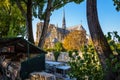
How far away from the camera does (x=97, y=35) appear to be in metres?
6.07

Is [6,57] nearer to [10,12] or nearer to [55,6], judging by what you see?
[55,6]

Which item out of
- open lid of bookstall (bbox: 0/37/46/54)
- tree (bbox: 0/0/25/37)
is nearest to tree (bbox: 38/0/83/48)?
open lid of bookstall (bbox: 0/37/46/54)

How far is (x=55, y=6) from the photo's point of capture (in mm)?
15094

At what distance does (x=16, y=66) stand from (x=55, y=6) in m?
5.94

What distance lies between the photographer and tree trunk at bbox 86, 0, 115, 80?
5957 millimetres

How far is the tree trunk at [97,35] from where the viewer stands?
5957 mm

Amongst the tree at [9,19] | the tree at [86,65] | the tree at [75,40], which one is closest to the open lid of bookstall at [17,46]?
the tree at [86,65]

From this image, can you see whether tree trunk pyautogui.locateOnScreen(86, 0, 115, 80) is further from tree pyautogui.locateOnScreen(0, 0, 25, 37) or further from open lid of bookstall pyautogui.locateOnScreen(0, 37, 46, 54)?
tree pyautogui.locateOnScreen(0, 0, 25, 37)

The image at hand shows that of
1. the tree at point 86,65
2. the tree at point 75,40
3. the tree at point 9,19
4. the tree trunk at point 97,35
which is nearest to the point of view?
the tree trunk at point 97,35

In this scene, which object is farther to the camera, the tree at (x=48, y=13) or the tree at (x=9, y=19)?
the tree at (x=9, y=19)

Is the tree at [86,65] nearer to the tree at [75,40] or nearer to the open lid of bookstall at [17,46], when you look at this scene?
the open lid of bookstall at [17,46]

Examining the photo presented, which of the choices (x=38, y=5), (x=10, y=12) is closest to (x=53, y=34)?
(x=10, y=12)

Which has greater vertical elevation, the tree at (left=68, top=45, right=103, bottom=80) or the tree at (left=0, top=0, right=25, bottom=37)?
the tree at (left=0, top=0, right=25, bottom=37)

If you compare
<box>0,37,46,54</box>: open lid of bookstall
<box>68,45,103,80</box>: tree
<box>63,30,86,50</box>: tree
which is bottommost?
<box>68,45,103,80</box>: tree
